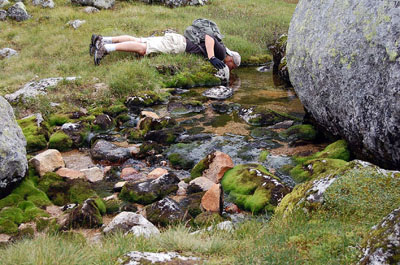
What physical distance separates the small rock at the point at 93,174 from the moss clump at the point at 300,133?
14.8 feet

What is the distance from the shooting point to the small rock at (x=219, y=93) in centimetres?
1286

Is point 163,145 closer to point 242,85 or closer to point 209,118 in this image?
point 209,118

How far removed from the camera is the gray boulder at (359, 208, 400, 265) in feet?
9.25

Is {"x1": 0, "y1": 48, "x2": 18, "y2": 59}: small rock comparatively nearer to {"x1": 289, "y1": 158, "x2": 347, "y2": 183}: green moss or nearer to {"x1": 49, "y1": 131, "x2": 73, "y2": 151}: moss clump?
{"x1": 49, "y1": 131, "x2": 73, "y2": 151}: moss clump

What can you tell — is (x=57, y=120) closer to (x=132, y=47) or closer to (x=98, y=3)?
(x=132, y=47)

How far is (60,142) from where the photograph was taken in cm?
930

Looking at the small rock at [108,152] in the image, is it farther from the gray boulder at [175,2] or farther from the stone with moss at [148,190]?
the gray boulder at [175,2]

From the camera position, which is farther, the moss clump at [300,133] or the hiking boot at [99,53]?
the hiking boot at [99,53]

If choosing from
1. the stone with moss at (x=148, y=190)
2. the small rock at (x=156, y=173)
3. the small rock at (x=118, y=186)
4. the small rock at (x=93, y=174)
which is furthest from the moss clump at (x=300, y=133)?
the small rock at (x=93, y=174)

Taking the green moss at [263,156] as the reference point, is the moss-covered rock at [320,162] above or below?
above

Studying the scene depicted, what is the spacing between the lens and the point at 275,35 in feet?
70.4

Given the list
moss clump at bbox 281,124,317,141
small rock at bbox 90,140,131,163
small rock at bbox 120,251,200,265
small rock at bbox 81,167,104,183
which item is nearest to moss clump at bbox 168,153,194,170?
small rock at bbox 90,140,131,163

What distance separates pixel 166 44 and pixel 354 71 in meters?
10.1

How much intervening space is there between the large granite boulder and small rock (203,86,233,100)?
4.64m
